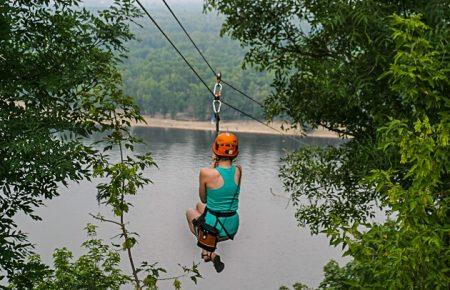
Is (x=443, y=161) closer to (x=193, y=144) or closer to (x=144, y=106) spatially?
(x=193, y=144)

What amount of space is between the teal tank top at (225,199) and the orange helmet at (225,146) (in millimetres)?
146

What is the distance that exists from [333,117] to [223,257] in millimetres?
20308

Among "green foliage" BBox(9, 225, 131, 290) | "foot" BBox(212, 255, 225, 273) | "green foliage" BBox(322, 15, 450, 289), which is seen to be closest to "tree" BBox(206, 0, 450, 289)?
"green foliage" BBox(322, 15, 450, 289)

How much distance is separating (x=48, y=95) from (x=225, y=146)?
340 centimetres

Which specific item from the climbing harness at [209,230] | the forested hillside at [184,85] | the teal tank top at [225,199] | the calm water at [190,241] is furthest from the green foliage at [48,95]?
the forested hillside at [184,85]

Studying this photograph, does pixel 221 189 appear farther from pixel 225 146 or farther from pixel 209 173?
pixel 225 146

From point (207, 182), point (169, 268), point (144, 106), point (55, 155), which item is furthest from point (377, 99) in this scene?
point (144, 106)

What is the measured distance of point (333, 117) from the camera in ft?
29.0

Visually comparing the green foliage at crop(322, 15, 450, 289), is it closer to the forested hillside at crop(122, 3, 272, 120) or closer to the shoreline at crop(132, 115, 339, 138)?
the forested hillside at crop(122, 3, 272, 120)

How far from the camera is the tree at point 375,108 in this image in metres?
4.71

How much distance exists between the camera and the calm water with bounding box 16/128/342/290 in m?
26.6

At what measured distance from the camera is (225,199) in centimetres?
516

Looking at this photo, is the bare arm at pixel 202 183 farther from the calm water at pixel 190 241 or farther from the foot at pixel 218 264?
the calm water at pixel 190 241

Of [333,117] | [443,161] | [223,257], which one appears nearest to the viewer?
[443,161]
